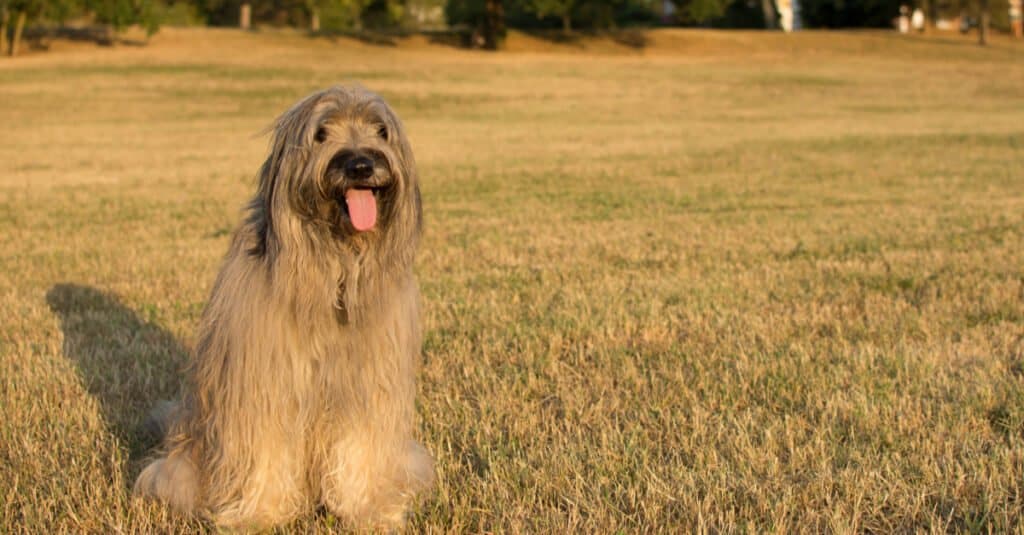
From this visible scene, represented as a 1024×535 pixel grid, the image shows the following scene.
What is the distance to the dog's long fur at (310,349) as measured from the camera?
3666 mm

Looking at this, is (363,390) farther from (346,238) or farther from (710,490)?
(710,490)

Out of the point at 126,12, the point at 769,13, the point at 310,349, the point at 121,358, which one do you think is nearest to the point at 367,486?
the point at 310,349

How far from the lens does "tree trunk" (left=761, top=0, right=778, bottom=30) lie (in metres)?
79.2

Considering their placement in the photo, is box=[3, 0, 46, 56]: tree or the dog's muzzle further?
box=[3, 0, 46, 56]: tree

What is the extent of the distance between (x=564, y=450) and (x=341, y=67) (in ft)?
149

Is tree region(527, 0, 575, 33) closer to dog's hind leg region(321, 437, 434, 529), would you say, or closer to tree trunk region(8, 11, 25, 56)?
tree trunk region(8, 11, 25, 56)

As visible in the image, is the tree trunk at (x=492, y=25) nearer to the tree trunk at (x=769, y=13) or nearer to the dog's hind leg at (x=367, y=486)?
the tree trunk at (x=769, y=13)

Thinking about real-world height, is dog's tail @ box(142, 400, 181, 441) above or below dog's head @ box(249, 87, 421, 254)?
below

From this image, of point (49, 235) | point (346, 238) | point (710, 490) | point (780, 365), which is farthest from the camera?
point (49, 235)

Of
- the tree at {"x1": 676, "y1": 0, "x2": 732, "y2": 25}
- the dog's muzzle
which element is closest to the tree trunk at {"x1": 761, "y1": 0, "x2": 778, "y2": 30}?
the tree at {"x1": 676, "y1": 0, "x2": 732, "y2": 25}

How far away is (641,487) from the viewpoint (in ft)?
14.2

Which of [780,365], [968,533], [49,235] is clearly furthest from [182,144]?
[968,533]

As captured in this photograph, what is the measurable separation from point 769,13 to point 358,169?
81583mm

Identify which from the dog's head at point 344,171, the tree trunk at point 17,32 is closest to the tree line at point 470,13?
the tree trunk at point 17,32
